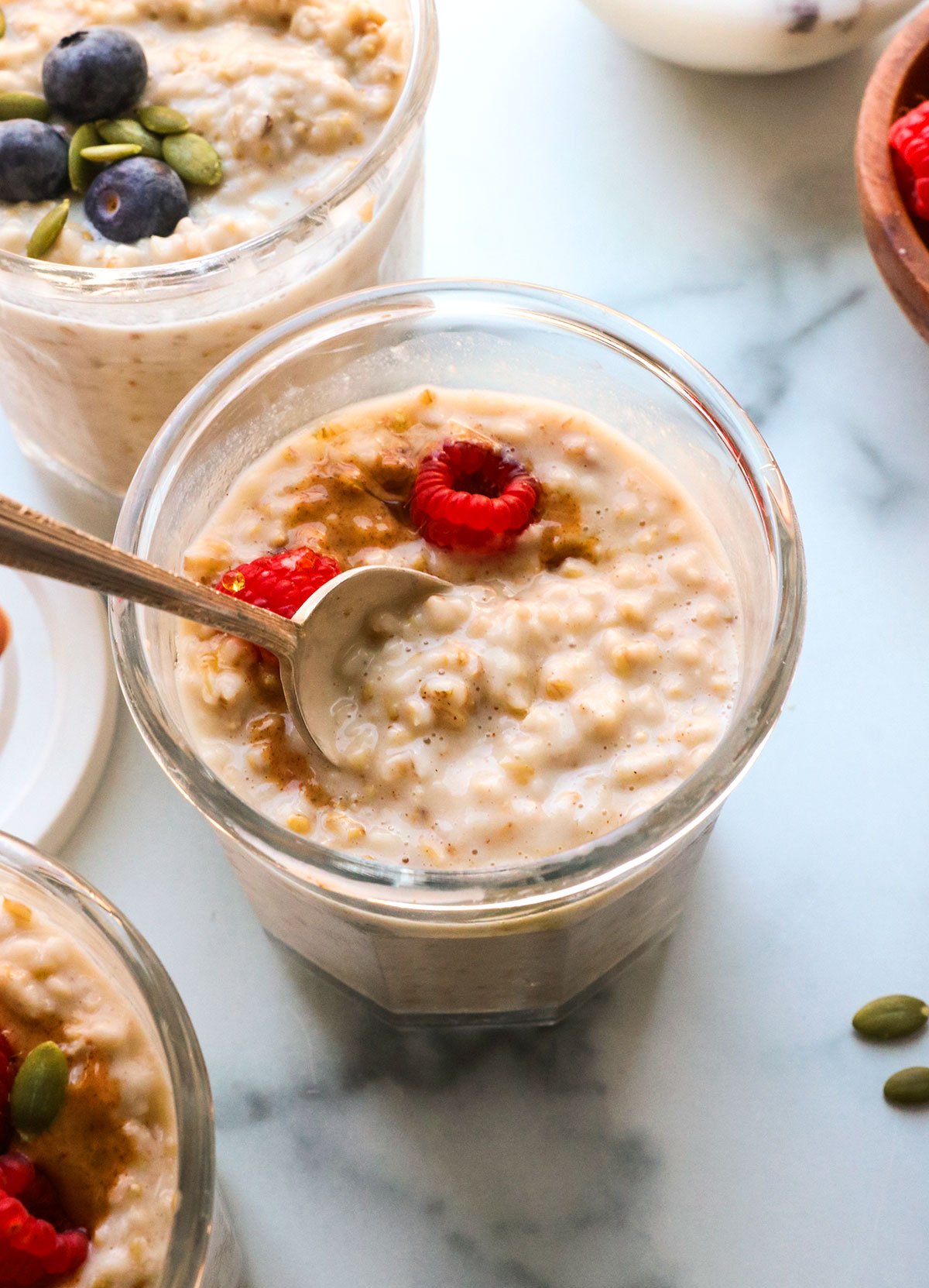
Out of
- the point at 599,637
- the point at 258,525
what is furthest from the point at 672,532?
the point at 258,525

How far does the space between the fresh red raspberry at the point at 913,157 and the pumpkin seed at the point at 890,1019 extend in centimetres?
94

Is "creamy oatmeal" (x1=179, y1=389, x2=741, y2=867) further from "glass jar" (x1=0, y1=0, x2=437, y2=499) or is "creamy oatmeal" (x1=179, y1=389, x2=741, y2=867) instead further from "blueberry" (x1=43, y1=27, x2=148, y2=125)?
"blueberry" (x1=43, y1=27, x2=148, y2=125)

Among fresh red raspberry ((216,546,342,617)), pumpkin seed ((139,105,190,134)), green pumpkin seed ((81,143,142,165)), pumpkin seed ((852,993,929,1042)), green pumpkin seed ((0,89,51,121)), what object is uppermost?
green pumpkin seed ((0,89,51,121))

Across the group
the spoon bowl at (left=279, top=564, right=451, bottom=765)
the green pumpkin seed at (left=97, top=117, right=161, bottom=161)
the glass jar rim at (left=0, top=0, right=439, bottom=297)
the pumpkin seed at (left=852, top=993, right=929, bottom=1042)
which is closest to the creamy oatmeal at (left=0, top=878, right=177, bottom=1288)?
the spoon bowl at (left=279, top=564, right=451, bottom=765)

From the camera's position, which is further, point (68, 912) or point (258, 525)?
point (258, 525)

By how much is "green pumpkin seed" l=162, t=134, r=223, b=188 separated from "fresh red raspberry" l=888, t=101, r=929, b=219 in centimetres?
82

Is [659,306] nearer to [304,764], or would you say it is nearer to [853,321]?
[853,321]

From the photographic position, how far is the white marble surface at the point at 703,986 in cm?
139

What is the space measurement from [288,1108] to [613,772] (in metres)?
0.53

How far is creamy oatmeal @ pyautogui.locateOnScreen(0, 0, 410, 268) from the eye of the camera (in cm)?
154

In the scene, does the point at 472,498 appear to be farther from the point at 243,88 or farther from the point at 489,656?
the point at 243,88

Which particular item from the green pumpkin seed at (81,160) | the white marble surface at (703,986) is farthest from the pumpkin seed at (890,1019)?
the green pumpkin seed at (81,160)

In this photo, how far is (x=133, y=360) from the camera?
5.08 feet

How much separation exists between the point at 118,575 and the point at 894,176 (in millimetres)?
1177
